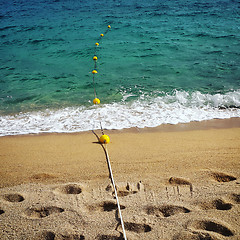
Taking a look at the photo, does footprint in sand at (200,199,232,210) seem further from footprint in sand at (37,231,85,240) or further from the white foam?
the white foam

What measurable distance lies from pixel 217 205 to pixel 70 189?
5.41ft

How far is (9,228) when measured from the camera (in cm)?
186

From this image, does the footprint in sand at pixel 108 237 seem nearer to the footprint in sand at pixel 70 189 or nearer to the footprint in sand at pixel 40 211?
the footprint in sand at pixel 40 211

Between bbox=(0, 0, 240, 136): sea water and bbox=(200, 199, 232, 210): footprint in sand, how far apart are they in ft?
6.94

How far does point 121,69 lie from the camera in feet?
24.3

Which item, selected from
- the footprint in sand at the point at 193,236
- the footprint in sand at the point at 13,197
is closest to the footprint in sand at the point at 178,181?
the footprint in sand at the point at 193,236

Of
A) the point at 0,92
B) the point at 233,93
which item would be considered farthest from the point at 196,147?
the point at 0,92

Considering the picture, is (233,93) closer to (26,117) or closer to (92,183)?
(92,183)

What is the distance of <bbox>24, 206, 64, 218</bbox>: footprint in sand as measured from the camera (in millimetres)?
2012

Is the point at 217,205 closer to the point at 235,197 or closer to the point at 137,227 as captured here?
the point at 235,197

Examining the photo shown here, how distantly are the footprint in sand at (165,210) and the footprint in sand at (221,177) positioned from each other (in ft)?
2.37

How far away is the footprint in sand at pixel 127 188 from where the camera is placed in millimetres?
2288

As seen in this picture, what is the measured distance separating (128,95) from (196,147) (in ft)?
9.26

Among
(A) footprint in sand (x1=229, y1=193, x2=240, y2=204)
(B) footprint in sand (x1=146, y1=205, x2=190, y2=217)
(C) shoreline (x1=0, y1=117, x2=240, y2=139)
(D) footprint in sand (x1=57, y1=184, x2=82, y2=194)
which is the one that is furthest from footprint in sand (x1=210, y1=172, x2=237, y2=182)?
(D) footprint in sand (x1=57, y1=184, x2=82, y2=194)
